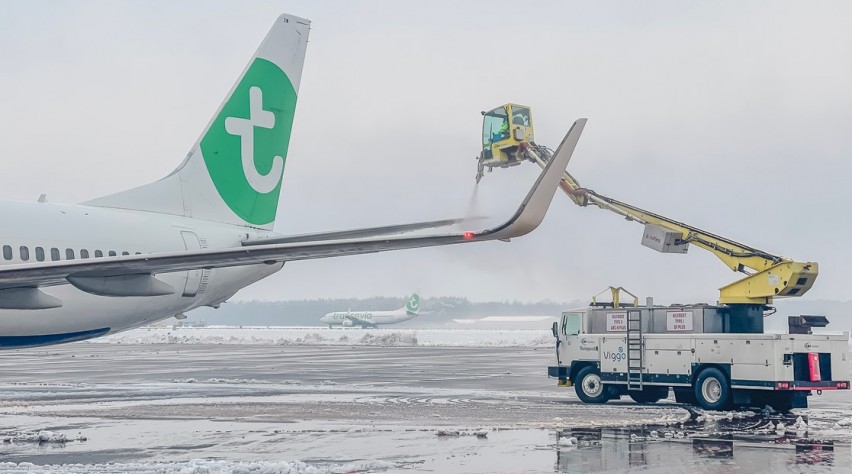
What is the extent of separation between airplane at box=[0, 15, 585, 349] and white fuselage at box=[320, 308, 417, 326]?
113m

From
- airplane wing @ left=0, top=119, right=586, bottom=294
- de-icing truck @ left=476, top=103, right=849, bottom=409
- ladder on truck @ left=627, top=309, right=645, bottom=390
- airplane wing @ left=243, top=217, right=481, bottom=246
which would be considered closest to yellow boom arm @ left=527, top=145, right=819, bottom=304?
de-icing truck @ left=476, top=103, right=849, bottom=409

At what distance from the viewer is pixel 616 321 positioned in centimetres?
2119

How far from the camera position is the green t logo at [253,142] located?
2056 cm

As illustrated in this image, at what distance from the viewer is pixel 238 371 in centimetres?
3341

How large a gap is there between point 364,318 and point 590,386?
4482 inches

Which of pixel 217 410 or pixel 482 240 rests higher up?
pixel 482 240

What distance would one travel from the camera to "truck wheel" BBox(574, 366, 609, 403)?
21.1 metres

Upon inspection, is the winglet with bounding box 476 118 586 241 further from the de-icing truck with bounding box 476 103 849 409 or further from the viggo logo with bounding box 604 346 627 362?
the viggo logo with bounding box 604 346 627 362

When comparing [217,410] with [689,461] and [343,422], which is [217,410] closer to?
[343,422]

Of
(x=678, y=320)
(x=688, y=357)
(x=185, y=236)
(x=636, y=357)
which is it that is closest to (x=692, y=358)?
(x=688, y=357)

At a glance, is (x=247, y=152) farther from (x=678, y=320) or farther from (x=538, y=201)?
(x=538, y=201)

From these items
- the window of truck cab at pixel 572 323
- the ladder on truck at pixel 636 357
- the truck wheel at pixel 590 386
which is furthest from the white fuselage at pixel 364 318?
the ladder on truck at pixel 636 357

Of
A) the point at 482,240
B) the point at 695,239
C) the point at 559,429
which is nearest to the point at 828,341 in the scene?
the point at 695,239

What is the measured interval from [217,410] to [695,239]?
34.7 feet
